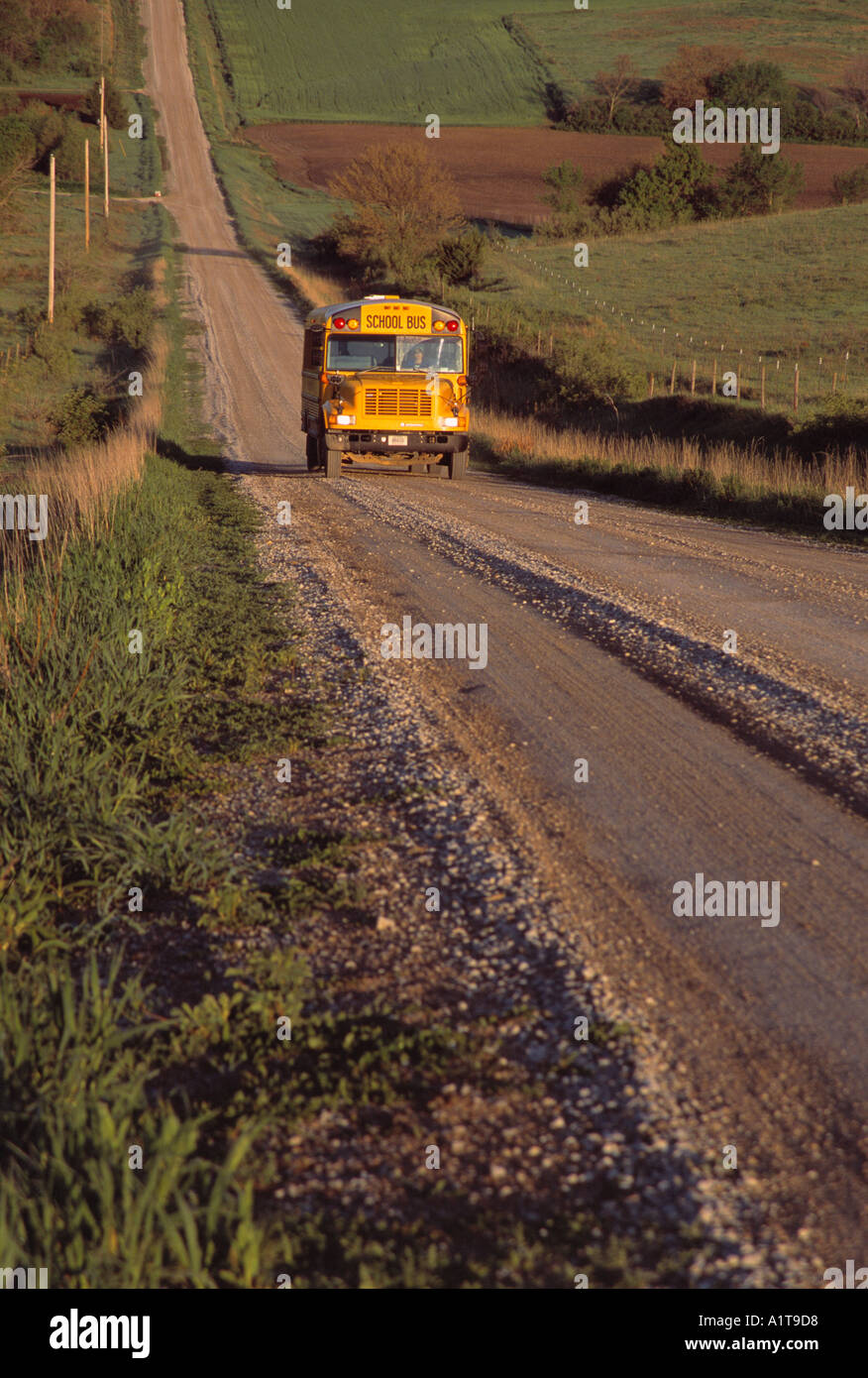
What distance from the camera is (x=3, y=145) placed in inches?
2761

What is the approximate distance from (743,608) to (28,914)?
267 inches

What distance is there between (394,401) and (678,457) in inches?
250

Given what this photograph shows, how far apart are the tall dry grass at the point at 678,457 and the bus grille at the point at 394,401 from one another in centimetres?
419

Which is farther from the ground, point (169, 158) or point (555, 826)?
point (169, 158)

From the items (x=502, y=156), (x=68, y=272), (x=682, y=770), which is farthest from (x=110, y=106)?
(x=682, y=770)

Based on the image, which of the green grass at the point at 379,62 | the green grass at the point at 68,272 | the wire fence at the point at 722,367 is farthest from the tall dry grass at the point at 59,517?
the green grass at the point at 379,62

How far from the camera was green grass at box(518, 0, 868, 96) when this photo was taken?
335ft

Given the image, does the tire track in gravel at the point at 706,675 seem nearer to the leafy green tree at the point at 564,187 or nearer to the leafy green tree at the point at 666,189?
the leafy green tree at the point at 666,189

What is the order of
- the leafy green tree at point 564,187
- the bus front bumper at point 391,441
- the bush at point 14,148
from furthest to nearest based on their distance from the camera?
the leafy green tree at point 564,187 → the bush at point 14,148 → the bus front bumper at point 391,441

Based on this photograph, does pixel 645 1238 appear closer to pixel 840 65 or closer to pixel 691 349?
pixel 691 349

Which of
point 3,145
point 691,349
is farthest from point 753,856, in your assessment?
point 3,145

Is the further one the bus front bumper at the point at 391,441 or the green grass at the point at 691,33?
the green grass at the point at 691,33

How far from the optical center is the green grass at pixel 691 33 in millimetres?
102250

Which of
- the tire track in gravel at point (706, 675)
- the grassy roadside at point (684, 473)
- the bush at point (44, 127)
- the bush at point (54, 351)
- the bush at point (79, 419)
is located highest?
the bush at point (44, 127)
